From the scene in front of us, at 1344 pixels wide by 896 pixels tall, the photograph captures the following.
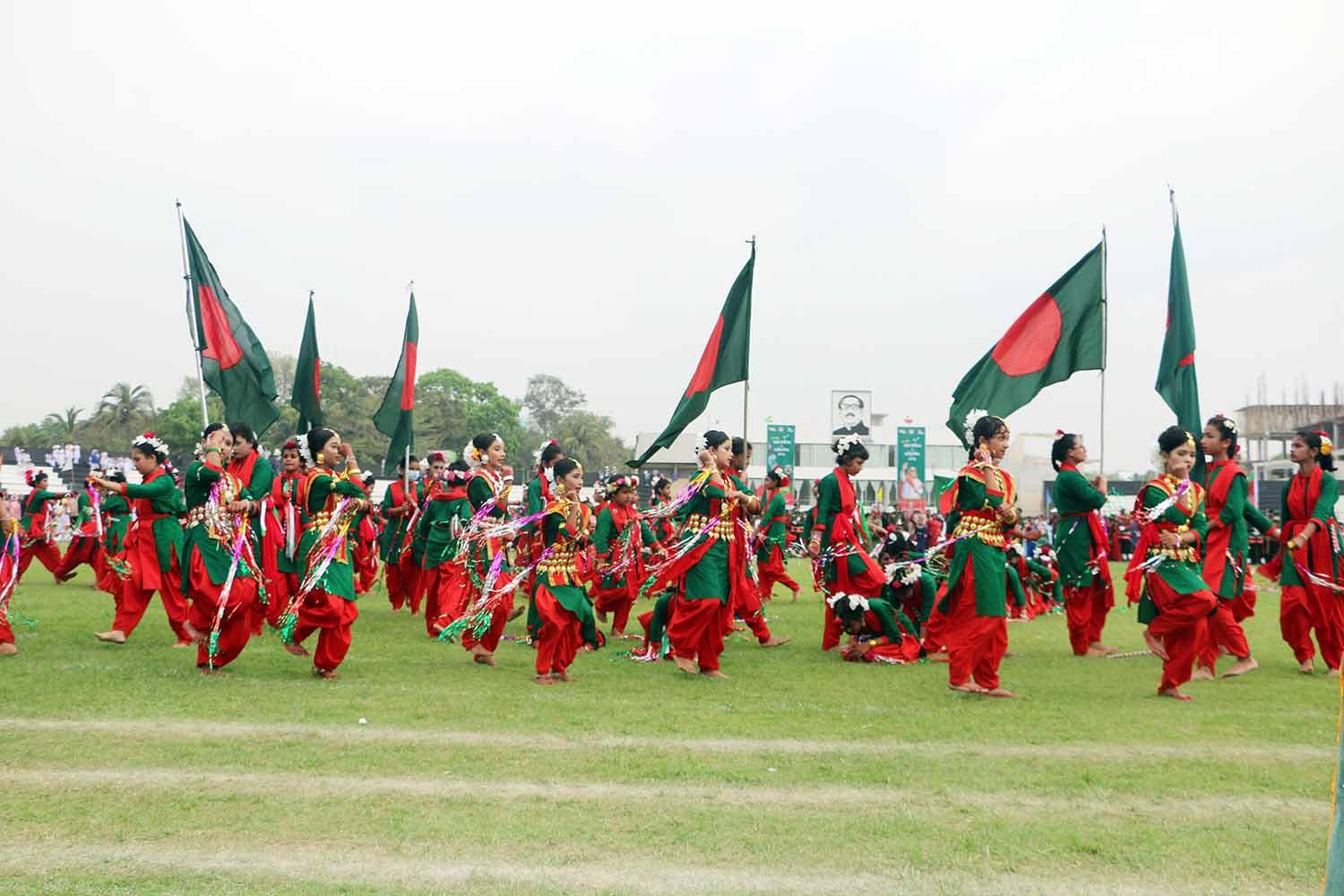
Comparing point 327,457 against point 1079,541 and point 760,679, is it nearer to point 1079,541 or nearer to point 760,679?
point 760,679

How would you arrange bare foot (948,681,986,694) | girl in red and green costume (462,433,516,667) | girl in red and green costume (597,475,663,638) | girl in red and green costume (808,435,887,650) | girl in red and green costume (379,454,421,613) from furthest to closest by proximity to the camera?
girl in red and green costume (379,454,421,613) → girl in red and green costume (597,475,663,638) → girl in red and green costume (808,435,887,650) → girl in red and green costume (462,433,516,667) → bare foot (948,681,986,694)

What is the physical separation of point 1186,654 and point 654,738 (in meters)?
3.93

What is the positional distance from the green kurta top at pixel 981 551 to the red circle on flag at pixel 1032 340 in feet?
11.6

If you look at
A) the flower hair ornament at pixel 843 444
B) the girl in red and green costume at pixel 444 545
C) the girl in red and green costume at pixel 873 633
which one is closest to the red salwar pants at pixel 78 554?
the girl in red and green costume at pixel 444 545

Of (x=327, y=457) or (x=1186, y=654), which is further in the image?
(x=327, y=457)

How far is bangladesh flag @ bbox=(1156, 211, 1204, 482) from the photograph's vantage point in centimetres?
1123

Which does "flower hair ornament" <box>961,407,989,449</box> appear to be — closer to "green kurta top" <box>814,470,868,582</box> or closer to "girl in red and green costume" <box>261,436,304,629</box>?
"green kurta top" <box>814,470,868,582</box>

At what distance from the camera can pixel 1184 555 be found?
7.88 m

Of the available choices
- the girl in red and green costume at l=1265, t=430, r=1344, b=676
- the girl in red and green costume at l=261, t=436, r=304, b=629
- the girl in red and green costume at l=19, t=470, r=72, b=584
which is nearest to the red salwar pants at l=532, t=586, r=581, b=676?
the girl in red and green costume at l=261, t=436, r=304, b=629

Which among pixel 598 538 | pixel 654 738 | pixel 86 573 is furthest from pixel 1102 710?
pixel 86 573

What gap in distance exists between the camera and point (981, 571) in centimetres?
774

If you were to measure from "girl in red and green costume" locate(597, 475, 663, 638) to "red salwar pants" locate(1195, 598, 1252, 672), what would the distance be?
17.4 ft

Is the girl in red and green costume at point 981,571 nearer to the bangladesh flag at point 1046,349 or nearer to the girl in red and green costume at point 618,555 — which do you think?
the bangladesh flag at point 1046,349

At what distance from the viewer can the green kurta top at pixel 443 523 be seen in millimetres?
11664
